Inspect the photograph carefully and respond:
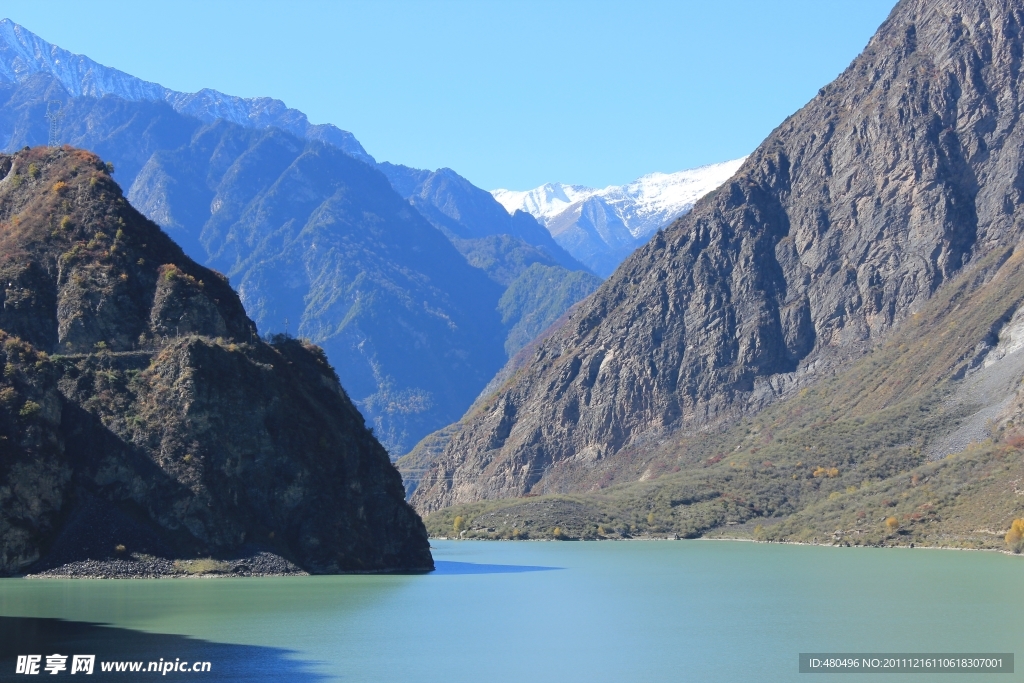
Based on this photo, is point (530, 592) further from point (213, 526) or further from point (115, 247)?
point (115, 247)

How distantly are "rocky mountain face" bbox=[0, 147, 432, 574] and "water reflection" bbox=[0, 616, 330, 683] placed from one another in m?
25.7

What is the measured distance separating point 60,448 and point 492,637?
39.2m

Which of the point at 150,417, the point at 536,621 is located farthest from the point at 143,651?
the point at 150,417


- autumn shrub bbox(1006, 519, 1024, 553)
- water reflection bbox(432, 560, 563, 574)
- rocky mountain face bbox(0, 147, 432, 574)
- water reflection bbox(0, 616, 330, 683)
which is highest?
rocky mountain face bbox(0, 147, 432, 574)

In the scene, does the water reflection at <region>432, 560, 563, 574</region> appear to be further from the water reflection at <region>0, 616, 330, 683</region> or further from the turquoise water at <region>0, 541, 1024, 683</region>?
the water reflection at <region>0, 616, 330, 683</region>

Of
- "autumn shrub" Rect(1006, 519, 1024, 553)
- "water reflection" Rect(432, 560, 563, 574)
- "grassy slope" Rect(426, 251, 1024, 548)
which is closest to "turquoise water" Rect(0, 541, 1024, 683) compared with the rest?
"water reflection" Rect(432, 560, 563, 574)

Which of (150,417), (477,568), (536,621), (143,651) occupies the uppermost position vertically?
(150,417)

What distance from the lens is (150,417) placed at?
315 feet

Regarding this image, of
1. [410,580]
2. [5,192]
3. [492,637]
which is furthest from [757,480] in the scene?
[492,637]

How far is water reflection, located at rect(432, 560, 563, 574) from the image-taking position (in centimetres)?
11262

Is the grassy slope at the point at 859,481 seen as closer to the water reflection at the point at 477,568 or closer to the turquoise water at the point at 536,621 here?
the turquoise water at the point at 536,621

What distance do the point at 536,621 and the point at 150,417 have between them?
36.6m

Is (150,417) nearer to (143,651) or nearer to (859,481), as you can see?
(143,651)

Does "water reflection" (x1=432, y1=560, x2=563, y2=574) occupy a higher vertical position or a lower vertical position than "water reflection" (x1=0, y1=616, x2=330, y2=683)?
lower
